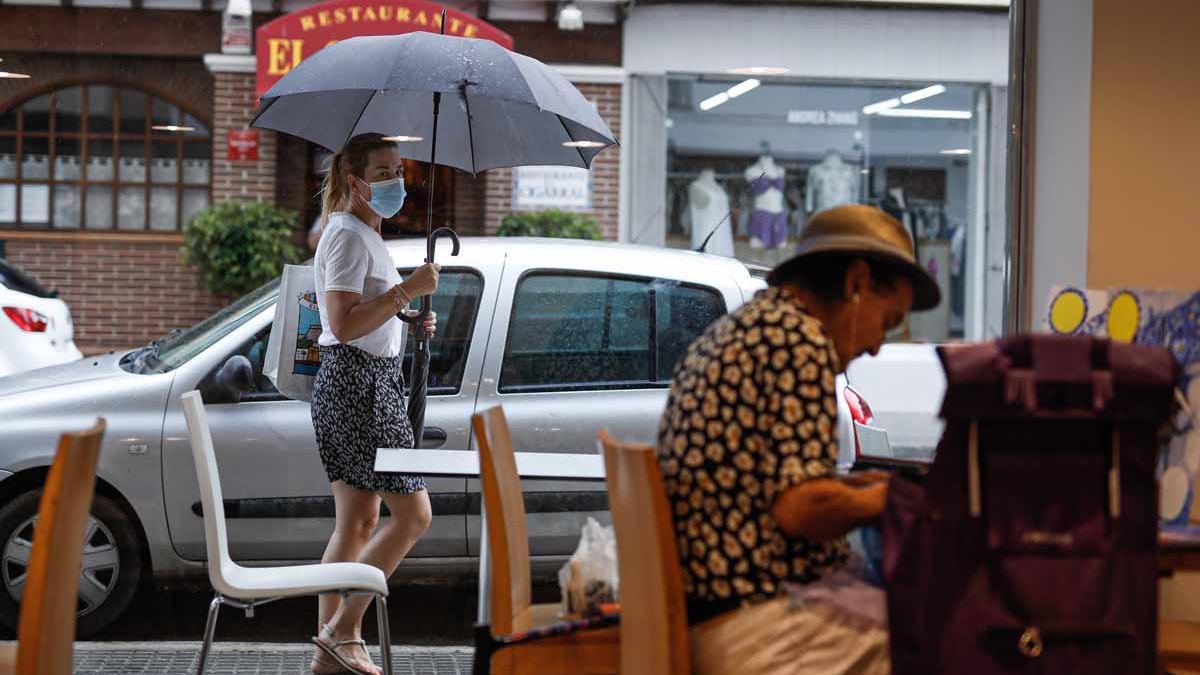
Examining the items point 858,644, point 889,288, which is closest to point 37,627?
point 858,644

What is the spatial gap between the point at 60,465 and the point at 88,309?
17.4 feet

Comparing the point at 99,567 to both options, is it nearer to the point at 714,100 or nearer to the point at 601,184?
the point at 601,184

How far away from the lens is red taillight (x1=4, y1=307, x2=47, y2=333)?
22.0 ft

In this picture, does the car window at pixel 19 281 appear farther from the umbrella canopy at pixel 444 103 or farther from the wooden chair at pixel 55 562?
the wooden chair at pixel 55 562

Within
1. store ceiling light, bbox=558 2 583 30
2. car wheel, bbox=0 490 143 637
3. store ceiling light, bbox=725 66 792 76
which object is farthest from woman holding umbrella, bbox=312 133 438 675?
store ceiling light, bbox=725 66 792 76

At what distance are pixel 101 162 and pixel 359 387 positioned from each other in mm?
4039

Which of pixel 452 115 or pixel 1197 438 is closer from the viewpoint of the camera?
pixel 1197 438

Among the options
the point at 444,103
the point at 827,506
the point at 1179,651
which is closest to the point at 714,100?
the point at 444,103

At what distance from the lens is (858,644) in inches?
108

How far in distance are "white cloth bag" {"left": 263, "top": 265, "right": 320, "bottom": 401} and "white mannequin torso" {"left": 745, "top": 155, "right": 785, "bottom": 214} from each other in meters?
6.23

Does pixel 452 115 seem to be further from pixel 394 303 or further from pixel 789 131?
pixel 789 131

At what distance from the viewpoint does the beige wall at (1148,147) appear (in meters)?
4.23

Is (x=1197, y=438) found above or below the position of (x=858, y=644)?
above

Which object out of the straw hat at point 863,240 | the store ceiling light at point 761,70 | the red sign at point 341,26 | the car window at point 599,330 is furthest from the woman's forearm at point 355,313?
the store ceiling light at point 761,70
